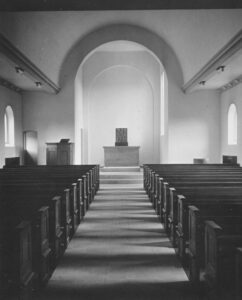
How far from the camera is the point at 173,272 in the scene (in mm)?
4078

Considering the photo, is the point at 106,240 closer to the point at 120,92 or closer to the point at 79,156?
the point at 79,156

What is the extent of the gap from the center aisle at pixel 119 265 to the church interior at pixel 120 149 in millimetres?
23

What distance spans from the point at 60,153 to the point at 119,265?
981 cm

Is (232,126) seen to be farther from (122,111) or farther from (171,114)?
(122,111)

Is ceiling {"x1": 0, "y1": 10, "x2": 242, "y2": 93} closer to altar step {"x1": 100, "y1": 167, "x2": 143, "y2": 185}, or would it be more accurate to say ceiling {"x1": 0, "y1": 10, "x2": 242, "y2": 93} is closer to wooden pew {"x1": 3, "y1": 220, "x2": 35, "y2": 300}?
altar step {"x1": 100, "y1": 167, "x2": 143, "y2": 185}

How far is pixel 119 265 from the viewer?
4289 millimetres

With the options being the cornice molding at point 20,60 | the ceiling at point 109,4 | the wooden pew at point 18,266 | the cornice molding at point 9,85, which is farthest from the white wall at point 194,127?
the wooden pew at point 18,266

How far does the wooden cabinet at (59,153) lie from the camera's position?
45.1 ft

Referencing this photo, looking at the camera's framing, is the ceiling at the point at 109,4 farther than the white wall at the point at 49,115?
No

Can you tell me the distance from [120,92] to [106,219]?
Result: 12282mm

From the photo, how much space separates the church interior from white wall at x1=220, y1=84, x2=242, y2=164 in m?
0.04

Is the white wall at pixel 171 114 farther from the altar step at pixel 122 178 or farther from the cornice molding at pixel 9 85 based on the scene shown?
the altar step at pixel 122 178

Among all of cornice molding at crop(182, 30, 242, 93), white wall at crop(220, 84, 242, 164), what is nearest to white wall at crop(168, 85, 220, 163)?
white wall at crop(220, 84, 242, 164)

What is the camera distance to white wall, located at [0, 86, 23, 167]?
12.7 metres
